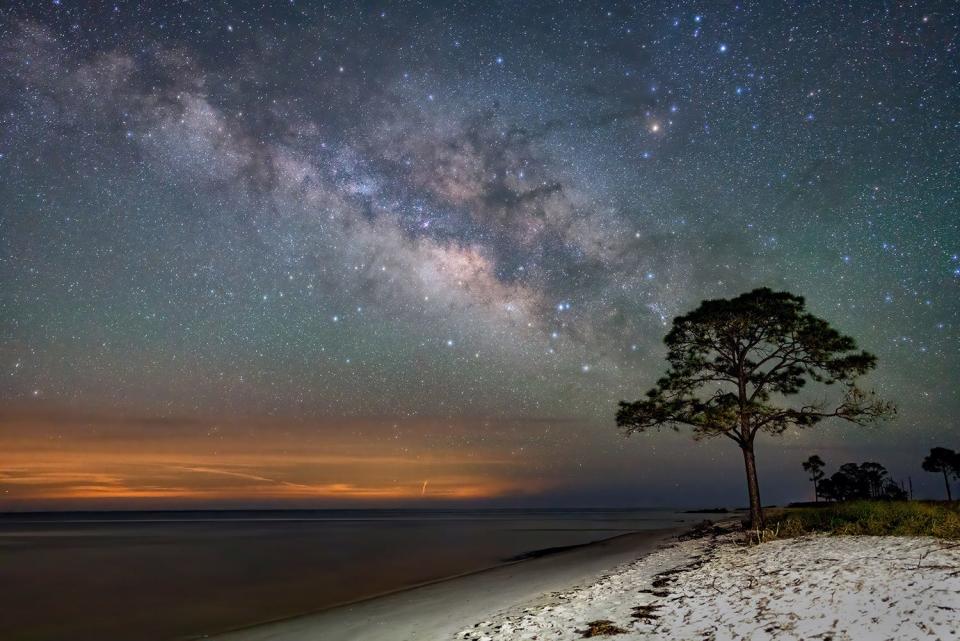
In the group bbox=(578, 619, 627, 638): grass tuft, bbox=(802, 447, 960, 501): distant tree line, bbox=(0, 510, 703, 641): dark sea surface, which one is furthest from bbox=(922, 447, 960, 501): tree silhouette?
bbox=(578, 619, 627, 638): grass tuft

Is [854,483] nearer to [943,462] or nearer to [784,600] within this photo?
[943,462]

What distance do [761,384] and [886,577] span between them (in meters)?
16.9

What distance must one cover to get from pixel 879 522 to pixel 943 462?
99015 mm

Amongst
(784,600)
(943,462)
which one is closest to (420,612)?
(784,600)

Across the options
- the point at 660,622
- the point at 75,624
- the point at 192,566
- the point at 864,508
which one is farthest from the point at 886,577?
the point at 192,566

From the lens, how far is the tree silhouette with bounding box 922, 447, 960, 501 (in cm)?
8950

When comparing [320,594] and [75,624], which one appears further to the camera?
[320,594]

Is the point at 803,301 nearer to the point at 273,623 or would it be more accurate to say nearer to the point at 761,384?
the point at 761,384

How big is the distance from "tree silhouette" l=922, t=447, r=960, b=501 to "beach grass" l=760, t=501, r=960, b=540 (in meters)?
92.2

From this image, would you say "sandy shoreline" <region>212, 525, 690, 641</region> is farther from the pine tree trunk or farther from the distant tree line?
the distant tree line

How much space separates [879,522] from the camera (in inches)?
725

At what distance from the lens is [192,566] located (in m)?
40.2

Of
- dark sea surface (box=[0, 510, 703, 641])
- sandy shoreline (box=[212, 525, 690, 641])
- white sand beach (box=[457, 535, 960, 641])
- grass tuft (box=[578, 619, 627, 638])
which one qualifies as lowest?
dark sea surface (box=[0, 510, 703, 641])

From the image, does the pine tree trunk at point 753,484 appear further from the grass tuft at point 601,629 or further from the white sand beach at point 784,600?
the grass tuft at point 601,629
